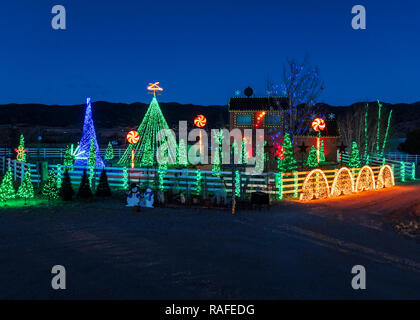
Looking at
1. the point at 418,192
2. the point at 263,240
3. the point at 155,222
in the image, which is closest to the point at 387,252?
the point at 263,240

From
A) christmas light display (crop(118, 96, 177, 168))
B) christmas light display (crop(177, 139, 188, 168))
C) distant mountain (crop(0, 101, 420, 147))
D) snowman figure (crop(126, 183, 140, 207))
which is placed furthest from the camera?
distant mountain (crop(0, 101, 420, 147))

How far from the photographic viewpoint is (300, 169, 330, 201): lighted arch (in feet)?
50.5

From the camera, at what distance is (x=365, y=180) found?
18953 mm

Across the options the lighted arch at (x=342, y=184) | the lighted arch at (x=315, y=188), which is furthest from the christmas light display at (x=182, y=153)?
the lighted arch at (x=315, y=188)

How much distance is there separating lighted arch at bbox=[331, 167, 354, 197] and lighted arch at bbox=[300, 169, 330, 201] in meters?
0.44

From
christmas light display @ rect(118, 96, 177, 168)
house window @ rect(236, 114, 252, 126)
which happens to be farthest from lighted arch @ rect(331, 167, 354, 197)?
house window @ rect(236, 114, 252, 126)

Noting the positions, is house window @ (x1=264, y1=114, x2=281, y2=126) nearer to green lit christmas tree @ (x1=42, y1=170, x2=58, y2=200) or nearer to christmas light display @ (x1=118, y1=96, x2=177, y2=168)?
christmas light display @ (x1=118, y1=96, x2=177, y2=168)

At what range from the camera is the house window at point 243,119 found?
3462cm

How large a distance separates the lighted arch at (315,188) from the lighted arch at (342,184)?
445 millimetres

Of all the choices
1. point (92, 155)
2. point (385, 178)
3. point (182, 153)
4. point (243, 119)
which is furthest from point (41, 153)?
point (385, 178)

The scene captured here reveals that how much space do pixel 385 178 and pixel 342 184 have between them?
4.86 meters

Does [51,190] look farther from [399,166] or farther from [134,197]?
[399,166]
